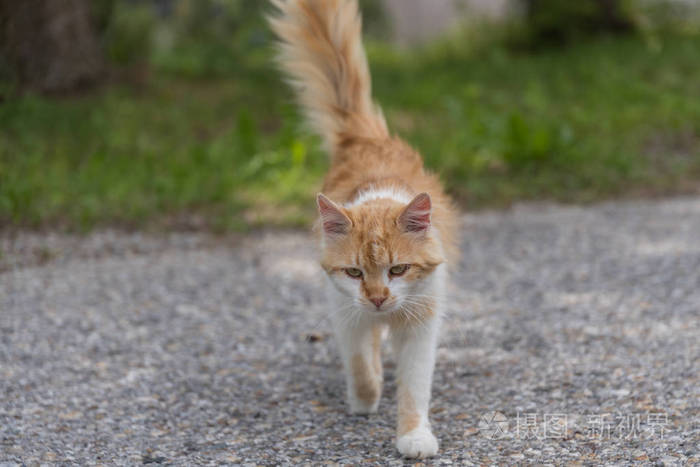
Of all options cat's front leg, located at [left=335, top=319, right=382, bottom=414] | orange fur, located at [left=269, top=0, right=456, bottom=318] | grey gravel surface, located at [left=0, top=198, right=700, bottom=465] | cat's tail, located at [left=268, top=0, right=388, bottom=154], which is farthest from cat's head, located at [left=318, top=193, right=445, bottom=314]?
cat's tail, located at [left=268, top=0, right=388, bottom=154]

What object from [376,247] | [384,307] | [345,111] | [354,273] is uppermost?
[345,111]

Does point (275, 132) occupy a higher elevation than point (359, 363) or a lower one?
higher

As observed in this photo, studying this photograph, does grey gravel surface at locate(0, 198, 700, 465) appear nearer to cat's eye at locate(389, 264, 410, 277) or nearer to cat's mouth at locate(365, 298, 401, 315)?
cat's mouth at locate(365, 298, 401, 315)

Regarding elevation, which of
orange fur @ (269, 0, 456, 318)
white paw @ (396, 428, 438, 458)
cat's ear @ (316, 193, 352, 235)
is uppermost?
orange fur @ (269, 0, 456, 318)

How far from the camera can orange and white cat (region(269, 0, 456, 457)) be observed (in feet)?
10.2

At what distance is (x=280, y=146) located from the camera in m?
7.75

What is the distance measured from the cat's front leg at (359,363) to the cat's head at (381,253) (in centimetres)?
25

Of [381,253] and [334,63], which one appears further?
[334,63]

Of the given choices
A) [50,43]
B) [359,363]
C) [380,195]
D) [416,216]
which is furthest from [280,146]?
[416,216]

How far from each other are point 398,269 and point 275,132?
5944 mm

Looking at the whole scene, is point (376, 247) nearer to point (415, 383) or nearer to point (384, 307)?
point (384, 307)

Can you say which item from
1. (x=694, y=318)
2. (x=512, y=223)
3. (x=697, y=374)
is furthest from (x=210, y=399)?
(x=512, y=223)

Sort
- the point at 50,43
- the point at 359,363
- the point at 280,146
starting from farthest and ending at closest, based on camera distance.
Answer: the point at 50,43 → the point at 280,146 → the point at 359,363

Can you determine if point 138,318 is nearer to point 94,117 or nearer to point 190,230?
point 190,230
